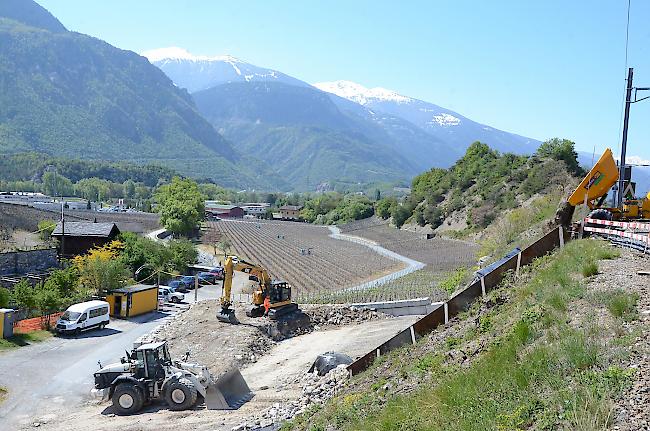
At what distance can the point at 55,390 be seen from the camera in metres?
21.2

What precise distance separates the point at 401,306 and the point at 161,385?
19.4 m

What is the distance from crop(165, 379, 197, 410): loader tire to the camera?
60.0 feet

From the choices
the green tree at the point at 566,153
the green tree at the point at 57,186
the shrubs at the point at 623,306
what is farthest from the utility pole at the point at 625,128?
the green tree at the point at 57,186

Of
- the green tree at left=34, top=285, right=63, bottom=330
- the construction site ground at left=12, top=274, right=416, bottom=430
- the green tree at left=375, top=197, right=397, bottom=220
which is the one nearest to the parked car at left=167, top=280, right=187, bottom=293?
the construction site ground at left=12, top=274, right=416, bottom=430

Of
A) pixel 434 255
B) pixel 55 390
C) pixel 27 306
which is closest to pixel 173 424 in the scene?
pixel 55 390

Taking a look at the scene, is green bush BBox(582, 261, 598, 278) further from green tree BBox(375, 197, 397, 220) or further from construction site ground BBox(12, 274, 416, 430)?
green tree BBox(375, 197, 397, 220)

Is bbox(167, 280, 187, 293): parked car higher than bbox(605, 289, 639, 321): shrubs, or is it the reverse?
bbox(605, 289, 639, 321): shrubs

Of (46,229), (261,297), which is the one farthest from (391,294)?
(46,229)

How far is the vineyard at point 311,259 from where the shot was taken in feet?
181

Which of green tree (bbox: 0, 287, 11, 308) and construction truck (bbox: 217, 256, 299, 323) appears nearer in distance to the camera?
green tree (bbox: 0, 287, 11, 308)

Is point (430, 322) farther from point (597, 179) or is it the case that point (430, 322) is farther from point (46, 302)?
point (46, 302)

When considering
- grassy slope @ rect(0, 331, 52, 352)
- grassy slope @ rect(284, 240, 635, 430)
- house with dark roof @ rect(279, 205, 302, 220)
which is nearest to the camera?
grassy slope @ rect(284, 240, 635, 430)

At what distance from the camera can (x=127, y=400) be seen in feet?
60.6

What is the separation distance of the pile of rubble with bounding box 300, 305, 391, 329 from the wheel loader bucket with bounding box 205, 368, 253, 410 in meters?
14.0
